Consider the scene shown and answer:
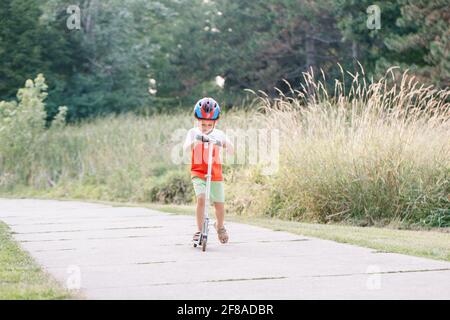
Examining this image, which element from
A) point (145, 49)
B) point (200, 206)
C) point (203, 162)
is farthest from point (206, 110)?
point (145, 49)

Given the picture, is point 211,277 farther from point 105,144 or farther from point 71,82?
point 71,82

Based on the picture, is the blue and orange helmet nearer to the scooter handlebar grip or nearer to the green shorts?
the scooter handlebar grip

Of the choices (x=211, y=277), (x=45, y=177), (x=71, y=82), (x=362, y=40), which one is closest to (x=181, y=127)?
(x=45, y=177)

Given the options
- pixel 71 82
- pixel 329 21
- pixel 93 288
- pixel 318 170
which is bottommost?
pixel 93 288

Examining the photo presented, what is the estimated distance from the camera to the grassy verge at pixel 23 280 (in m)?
5.43

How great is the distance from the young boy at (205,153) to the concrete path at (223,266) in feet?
1.30

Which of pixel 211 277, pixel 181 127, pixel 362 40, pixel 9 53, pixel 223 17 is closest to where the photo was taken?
pixel 211 277

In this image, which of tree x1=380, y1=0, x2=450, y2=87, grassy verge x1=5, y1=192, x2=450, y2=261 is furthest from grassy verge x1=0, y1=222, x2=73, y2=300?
tree x1=380, y1=0, x2=450, y2=87

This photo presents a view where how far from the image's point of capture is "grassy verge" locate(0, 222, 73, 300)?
17.8 feet

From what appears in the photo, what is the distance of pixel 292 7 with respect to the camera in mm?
39094

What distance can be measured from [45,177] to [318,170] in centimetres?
1274

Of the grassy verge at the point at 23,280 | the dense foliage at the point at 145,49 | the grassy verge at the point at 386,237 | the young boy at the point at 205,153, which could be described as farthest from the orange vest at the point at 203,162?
the dense foliage at the point at 145,49

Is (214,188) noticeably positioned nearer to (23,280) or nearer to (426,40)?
(23,280)

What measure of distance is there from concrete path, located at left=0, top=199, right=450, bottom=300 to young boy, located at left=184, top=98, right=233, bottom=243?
40 cm
